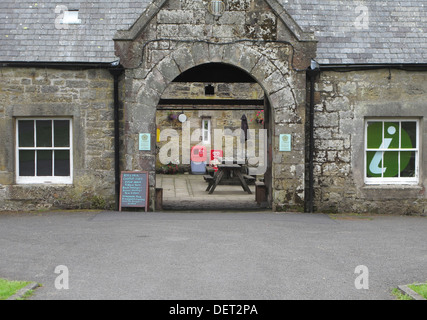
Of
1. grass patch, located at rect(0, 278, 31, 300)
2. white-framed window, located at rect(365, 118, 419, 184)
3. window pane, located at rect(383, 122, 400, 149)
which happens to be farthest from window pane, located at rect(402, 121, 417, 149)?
grass patch, located at rect(0, 278, 31, 300)

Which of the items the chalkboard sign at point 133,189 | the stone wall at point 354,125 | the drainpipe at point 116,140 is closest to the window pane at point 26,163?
the drainpipe at point 116,140

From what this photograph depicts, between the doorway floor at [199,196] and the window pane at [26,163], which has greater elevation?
the window pane at [26,163]

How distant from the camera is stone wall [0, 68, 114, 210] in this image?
38.9ft

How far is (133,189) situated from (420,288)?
6911mm

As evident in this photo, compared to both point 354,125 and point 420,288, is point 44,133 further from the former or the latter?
point 420,288

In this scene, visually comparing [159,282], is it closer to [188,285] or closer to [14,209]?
[188,285]

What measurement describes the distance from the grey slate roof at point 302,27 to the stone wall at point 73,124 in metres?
0.43

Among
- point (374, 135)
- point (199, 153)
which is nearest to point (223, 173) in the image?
point (374, 135)

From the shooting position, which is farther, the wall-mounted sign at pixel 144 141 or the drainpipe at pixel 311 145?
the drainpipe at pixel 311 145

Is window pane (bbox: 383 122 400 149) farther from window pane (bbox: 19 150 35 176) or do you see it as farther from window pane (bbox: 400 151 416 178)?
window pane (bbox: 19 150 35 176)

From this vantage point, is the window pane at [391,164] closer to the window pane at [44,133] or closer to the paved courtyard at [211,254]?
the paved courtyard at [211,254]

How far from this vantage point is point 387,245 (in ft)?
28.3

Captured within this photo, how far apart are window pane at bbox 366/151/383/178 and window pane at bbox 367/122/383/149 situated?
0.15 metres

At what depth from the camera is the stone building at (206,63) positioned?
38.2ft
